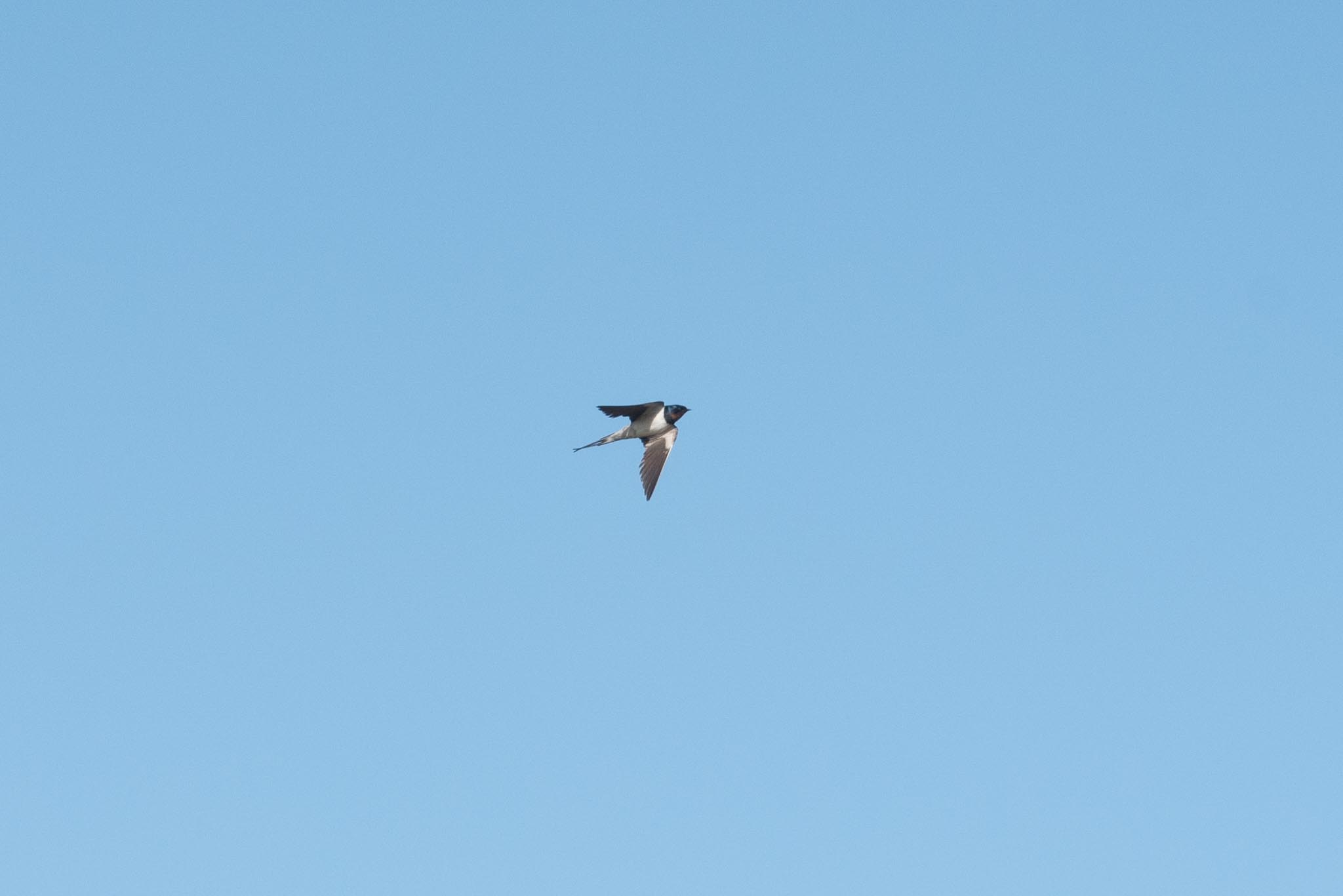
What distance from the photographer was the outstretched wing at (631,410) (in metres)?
42.4

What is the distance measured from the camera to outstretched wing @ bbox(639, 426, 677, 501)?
42.9 m

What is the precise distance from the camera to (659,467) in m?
43.7

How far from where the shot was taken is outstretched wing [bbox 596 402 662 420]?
4238 cm

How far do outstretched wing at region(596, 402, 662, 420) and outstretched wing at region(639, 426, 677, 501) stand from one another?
0.98m

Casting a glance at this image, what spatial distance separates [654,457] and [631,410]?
181 centimetres

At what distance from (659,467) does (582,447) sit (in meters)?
2.32

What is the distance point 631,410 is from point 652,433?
5.79 feet

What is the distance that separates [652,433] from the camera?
44.6 metres

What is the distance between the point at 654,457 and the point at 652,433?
0.84 metres

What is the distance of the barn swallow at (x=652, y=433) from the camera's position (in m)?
43.2

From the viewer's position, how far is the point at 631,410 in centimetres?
4303

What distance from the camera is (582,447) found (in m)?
42.9

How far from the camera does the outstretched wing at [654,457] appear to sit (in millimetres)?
42906
